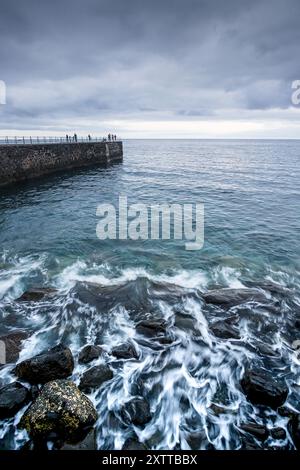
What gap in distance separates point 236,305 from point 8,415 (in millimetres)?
8840

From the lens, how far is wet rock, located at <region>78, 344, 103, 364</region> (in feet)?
28.9

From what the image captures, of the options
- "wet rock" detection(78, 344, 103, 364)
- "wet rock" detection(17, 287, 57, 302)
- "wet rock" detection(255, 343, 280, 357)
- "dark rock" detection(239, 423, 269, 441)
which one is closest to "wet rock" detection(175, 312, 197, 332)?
"wet rock" detection(255, 343, 280, 357)

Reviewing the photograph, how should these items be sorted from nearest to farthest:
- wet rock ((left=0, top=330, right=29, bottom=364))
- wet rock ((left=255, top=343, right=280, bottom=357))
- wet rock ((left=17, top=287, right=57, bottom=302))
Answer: wet rock ((left=0, top=330, right=29, bottom=364))
wet rock ((left=255, top=343, right=280, bottom=357))
wet rock ((left=17, top=287, right=57, bottom=302))

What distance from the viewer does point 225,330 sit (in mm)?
10102

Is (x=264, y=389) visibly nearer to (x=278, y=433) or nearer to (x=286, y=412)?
(x=286, y=412)

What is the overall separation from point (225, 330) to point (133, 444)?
5.03 meters

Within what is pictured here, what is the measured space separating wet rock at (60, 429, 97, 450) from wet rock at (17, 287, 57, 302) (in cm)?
669

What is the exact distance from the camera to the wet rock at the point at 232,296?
11.8 meters

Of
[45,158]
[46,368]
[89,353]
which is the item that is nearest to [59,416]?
[46,368]

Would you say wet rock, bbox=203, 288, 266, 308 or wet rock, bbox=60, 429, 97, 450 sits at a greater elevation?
wet rock, bbox=203, 288, 266, 308

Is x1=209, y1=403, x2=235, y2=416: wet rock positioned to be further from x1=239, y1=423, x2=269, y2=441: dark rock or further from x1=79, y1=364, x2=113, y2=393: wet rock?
x1=79, y1=364, x2=113, y2=393: wet rock

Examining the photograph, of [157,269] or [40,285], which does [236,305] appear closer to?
[157,269]

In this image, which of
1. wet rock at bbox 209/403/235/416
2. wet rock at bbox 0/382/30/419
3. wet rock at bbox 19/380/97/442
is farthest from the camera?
wet rock at bbox 209/403/235/416

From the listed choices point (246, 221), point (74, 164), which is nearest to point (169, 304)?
point (246, 221)
